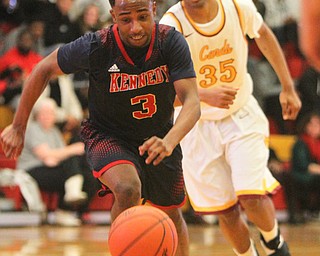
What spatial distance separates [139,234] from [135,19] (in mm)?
1281

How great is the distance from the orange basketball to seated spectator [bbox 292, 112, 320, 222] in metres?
7.54

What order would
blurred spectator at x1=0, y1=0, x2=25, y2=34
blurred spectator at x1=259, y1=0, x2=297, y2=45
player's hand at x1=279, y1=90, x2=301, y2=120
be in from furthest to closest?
blurred spectator at x1=259, y1=0, x2=297, y2=45 → blurred spectator at x1=0, y1=0, x2=25, y2=34 → player's hand at x1=279, y1=90, x2=301, y2=120

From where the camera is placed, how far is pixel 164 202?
495 centimetres

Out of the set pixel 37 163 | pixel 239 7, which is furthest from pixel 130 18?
pixel 37 163

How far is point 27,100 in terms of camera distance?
4750 mm

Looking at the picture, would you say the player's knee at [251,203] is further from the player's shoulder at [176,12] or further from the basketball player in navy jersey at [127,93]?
the player's shoulder at [176,12]

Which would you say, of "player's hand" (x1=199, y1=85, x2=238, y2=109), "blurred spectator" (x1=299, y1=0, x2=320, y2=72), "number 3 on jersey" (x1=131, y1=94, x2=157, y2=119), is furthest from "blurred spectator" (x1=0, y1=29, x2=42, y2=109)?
"blurred spectator" (x1=299, y1=0, x2=320, y2=72)

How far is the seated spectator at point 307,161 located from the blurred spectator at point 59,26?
12.5 ft

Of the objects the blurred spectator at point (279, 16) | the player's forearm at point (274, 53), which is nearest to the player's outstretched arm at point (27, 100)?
the player's forearm at point (274, 53)

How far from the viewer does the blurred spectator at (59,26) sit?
38.4 feet

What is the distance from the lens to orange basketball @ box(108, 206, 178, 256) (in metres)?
4.16

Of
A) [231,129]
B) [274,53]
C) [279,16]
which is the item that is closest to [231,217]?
[231,129]

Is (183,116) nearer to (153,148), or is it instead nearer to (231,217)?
(153,148)

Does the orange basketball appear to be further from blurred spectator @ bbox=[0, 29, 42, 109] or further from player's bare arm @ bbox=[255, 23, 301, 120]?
blurred spectator @ bbox=[0, 29, 42, 109]
